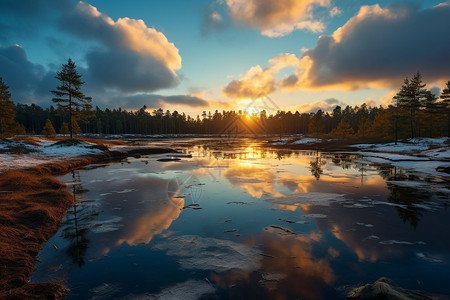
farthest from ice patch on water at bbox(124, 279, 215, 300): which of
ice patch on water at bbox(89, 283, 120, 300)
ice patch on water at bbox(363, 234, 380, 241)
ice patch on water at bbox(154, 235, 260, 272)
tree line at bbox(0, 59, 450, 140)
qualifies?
tree line at bbox(0, 59, 450, 140)

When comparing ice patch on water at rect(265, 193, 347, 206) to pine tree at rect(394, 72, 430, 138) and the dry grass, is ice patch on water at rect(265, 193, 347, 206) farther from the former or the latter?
pine tree at rect(394, 72, 430, 138)

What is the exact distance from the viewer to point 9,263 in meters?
5.55

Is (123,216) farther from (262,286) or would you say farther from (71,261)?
(262,286)

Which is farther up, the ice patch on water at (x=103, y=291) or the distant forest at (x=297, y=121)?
the distant forest at (x=297, y=121)

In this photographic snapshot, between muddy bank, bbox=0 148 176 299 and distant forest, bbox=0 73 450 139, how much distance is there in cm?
2936

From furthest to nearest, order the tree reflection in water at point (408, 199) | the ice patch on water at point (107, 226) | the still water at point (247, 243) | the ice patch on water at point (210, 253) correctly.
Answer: the tree reflection in water at point (408, 199) → the ice patch on water at point (107, 226) → the ice patch on water at point (210, 253) → the still water at point (247, 243)

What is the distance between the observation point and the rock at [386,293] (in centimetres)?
432

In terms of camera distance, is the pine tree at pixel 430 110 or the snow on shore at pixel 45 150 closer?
the snow on shore at pixel 45 150

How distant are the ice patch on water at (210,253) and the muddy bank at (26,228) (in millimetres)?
A: 2876

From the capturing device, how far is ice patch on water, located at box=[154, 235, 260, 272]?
609cm

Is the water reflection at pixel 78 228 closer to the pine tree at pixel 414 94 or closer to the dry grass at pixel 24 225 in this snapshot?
the dry grass at pixel 24 225

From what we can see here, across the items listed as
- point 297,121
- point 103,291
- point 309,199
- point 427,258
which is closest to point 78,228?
point 103,291

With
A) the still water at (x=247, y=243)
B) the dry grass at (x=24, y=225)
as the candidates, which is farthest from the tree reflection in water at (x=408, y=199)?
the dry grass at (x=24, y=225)

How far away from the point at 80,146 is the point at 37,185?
22277 mm
